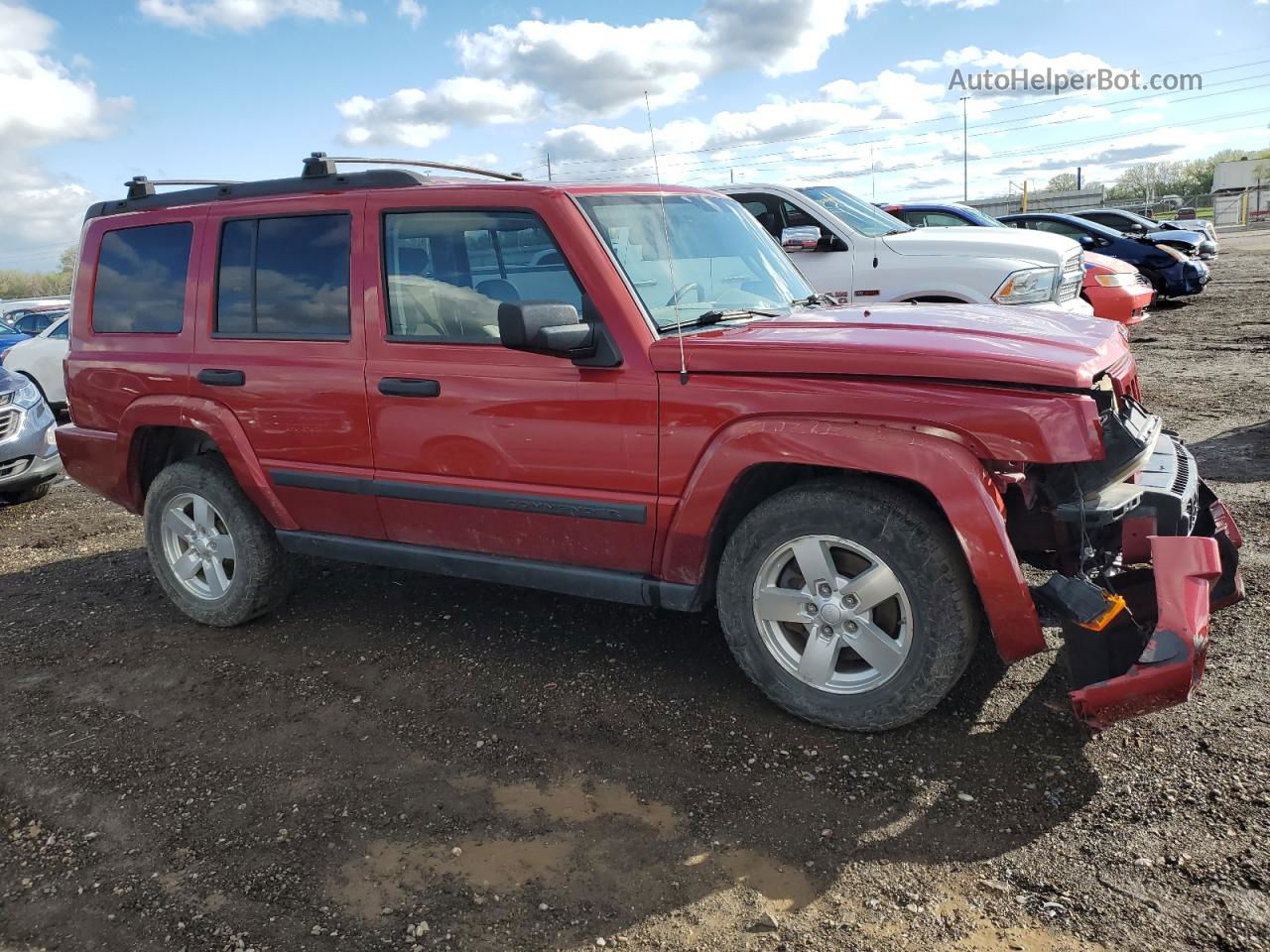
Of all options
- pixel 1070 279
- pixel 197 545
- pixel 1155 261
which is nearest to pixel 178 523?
pixel 197 545

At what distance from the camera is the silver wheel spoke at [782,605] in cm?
331

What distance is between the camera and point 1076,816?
2809 mm

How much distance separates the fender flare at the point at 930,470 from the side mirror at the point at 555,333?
1.77 ft

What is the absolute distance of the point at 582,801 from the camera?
3072mm

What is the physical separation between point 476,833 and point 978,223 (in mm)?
11595

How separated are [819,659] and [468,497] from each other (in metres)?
1.50

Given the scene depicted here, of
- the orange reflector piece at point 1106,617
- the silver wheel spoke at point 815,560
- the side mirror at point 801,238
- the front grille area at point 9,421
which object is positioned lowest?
the orange reflector piece at point 1106,617

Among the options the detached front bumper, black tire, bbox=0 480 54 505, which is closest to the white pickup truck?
the detached front bumper

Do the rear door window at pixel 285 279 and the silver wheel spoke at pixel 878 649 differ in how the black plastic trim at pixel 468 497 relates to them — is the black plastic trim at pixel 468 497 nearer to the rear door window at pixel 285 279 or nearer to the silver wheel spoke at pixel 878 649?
the rear door window at pixel 285 279

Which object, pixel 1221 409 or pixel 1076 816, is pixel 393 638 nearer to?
pixel 1076 816

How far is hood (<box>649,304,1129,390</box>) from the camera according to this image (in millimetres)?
2951

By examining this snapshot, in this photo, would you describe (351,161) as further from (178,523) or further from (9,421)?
(9,421)

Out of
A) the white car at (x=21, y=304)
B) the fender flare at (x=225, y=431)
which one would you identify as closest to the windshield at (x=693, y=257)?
the fender flare at (x=225, y=431)

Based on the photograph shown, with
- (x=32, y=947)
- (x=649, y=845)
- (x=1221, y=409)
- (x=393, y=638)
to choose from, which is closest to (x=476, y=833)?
(x=649, y=845)
